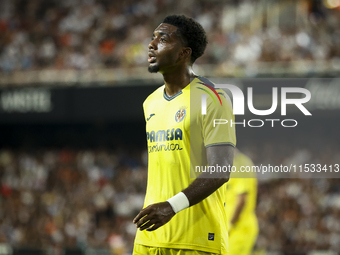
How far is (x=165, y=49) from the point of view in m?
3.41

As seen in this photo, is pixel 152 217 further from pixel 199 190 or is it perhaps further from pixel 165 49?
pixel 165 49

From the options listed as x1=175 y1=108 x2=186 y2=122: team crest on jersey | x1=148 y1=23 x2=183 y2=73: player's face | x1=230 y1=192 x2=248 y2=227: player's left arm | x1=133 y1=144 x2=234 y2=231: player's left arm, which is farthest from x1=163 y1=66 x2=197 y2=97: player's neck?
x1=230 y1=192 x2=248 y2=227: player's left arm

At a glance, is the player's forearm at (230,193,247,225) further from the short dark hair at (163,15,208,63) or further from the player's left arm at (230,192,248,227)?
the short dark hair at (163,15,208,63)

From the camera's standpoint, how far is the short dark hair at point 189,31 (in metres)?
3.45

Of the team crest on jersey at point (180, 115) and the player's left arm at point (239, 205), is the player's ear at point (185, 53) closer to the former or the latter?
the team crest on jersey at point (180, 115)

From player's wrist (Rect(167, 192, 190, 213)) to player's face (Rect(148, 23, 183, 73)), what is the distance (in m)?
0.95

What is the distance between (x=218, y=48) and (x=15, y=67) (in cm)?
617

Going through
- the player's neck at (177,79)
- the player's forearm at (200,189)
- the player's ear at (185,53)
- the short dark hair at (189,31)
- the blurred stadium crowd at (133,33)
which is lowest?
the player's forearm at (200,189)

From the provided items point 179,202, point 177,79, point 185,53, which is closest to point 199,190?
point 179,202

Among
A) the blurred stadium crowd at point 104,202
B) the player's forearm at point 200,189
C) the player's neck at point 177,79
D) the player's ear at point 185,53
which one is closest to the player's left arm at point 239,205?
the player's neck at point 177,79

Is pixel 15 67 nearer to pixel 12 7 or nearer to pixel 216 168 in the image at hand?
pixel 12 7

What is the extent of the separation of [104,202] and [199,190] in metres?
11.0

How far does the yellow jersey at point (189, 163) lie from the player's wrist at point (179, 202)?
29 cm

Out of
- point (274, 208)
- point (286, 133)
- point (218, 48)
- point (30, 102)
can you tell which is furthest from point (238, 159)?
point (30, 102)
